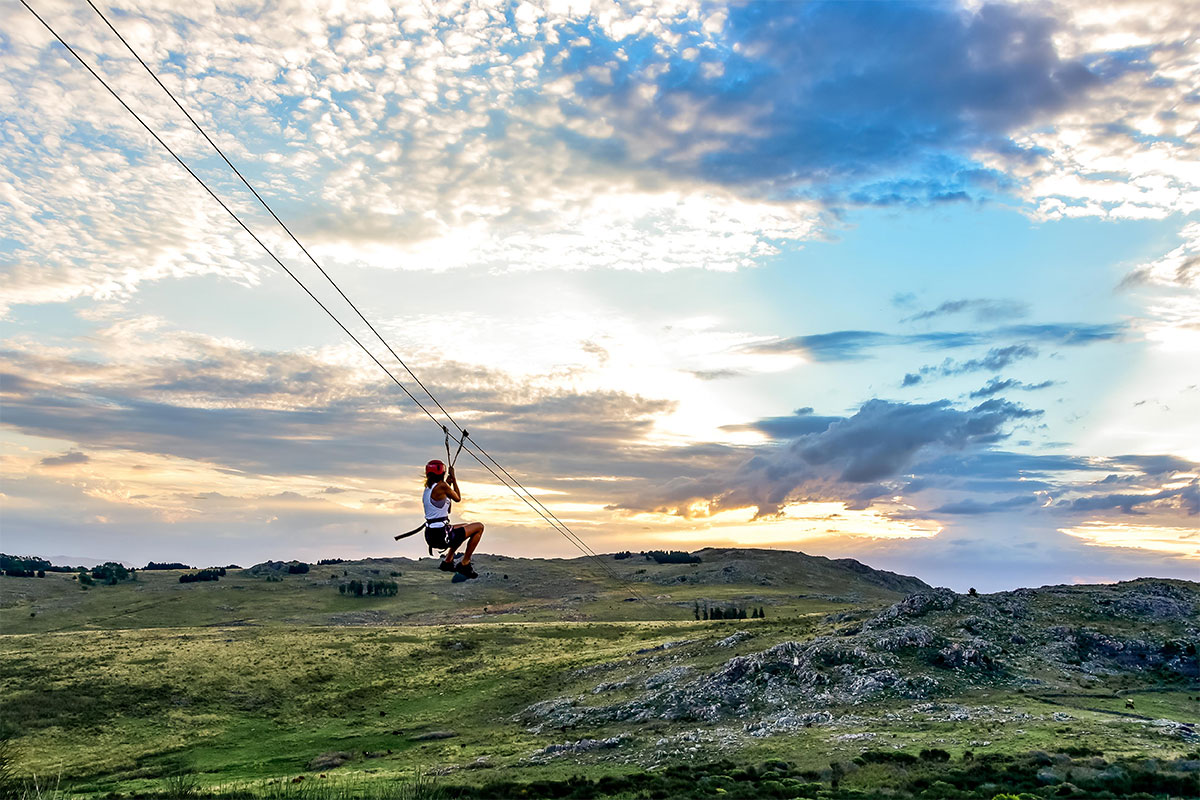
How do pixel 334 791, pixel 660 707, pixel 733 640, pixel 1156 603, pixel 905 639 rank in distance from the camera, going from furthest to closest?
pixel 733 640
pixel 1156 603
pixel 905 639
pixel 660 707
pixel 334 791

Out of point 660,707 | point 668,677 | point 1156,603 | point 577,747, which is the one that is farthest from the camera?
point 1156,603

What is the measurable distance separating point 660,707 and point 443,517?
152 ft

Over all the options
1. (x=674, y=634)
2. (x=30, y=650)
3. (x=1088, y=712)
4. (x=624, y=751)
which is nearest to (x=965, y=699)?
(x=1088, y=712)

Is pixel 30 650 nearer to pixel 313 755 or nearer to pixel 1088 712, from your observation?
pixel 313 755

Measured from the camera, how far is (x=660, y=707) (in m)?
A: 68.2

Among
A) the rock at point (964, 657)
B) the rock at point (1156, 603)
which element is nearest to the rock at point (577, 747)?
the rock at point (964, 657)

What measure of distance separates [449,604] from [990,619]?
142919mm

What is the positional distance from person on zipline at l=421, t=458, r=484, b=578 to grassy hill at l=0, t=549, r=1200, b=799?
1636 centimetres

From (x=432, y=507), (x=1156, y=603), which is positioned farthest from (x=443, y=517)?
(x=1156, y=603)

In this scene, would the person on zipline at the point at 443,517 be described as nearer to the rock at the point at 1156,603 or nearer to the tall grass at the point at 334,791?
the tall grass at the point at 334,791

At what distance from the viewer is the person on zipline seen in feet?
96.7

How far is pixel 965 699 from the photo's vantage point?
61.6m

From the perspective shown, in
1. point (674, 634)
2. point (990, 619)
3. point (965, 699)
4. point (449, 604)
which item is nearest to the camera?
point (965, 699)

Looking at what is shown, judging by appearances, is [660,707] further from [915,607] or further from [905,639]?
[915,607]
